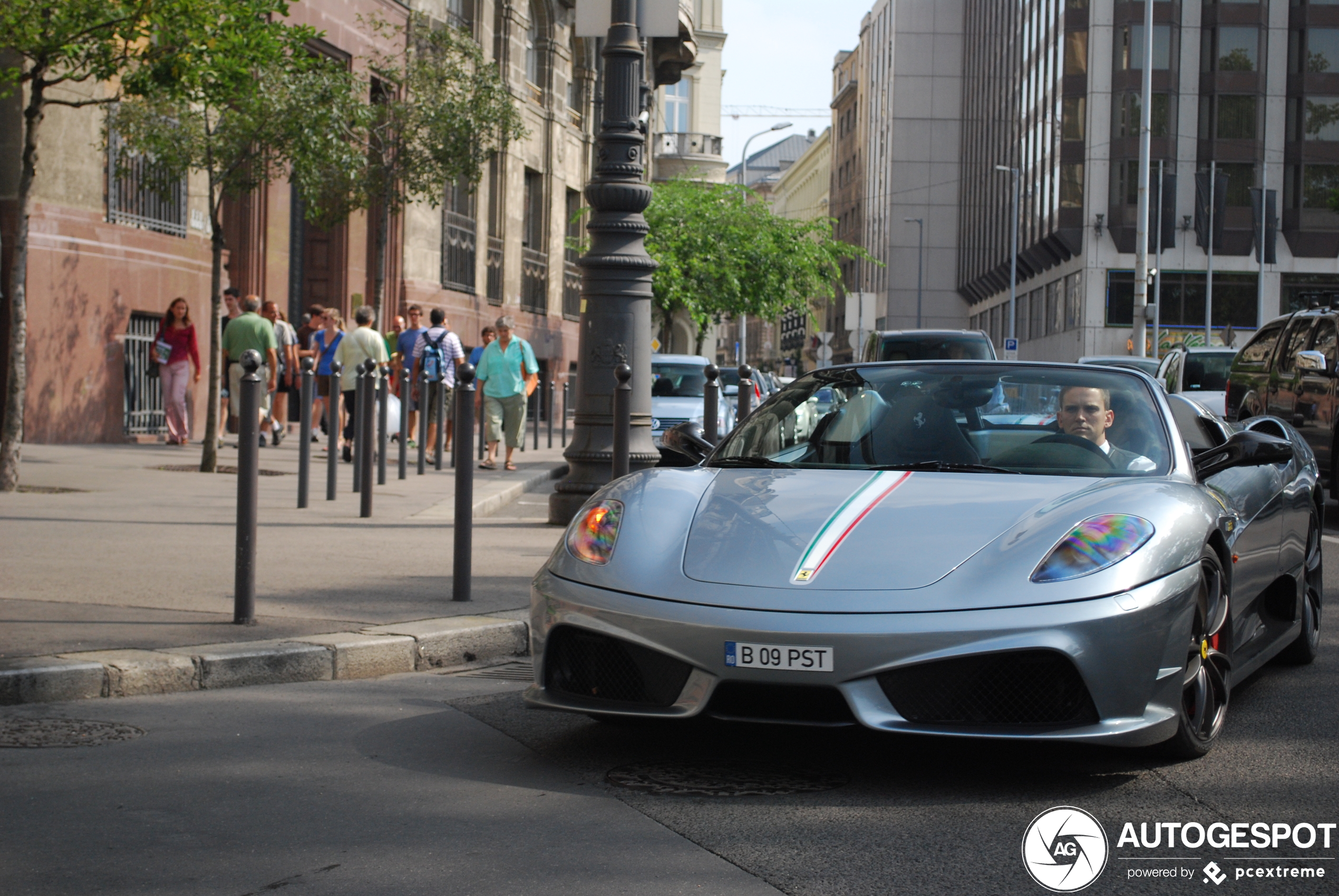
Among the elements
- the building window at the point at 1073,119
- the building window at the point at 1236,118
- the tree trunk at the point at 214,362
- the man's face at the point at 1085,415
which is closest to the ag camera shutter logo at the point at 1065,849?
the man's face at the point at 1085,415

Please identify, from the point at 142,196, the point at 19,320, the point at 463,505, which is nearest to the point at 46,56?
the point at 19,320

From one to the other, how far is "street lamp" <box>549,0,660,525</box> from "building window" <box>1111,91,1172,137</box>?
50.1 meters

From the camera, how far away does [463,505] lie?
7199 millimetres

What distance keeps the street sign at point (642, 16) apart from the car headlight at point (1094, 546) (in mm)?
7472

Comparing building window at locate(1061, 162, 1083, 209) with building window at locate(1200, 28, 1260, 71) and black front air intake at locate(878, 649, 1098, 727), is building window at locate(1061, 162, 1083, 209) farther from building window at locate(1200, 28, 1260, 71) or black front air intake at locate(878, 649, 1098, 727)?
black front air intake at locate(878, 649, 1098, 727)

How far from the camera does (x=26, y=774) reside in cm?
420

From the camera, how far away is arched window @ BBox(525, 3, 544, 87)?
33844mm

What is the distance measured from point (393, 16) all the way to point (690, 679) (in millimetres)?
21848

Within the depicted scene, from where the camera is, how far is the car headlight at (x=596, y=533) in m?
4.54

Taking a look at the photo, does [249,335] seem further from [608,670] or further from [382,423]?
[608,670]

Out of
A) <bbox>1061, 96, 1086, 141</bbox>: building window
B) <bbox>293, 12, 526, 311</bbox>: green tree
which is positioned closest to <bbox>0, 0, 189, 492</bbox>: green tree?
<bbox>293, 12, 526, 311</bbox>: green tree

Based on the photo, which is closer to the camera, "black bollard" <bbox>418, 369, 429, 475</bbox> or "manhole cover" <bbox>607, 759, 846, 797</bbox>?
"manhole cover" <bbox>607, 759, 846, 797</bbox>

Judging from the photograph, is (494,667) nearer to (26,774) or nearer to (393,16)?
(26,774)

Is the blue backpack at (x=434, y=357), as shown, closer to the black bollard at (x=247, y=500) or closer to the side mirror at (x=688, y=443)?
the black bollard at (x=247, y=500)
